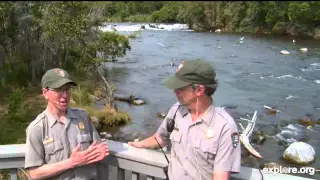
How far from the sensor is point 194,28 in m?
59.5

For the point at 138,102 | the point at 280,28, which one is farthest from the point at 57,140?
the point at 280,28

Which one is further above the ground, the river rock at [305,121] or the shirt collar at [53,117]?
the shirt collar at [53,117]

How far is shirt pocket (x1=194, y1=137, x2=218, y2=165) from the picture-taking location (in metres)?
2.33

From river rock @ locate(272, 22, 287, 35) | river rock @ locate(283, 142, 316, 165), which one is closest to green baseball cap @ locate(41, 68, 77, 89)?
river rock @ locate(283, 142, 316, 165)

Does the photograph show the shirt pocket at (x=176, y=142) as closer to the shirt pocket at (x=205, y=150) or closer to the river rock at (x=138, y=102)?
the shirt pocket at (x=205, y=150)

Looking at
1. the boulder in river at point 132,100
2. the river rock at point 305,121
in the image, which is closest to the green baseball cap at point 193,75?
the river rock at point 305,121

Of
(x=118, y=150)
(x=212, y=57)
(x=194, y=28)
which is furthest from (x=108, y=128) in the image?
(x=194, y=28)

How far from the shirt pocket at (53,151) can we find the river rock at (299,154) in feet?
31.7

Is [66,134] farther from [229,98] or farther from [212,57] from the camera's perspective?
[212,57]

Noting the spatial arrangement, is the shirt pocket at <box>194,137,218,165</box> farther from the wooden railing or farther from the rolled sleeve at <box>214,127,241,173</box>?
the wooden railing

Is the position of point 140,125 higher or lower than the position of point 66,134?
lower

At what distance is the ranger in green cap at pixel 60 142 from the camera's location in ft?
8.43

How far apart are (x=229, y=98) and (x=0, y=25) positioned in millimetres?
10393

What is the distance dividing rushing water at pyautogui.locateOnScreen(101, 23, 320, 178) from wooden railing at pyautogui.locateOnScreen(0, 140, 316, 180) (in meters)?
9.44
